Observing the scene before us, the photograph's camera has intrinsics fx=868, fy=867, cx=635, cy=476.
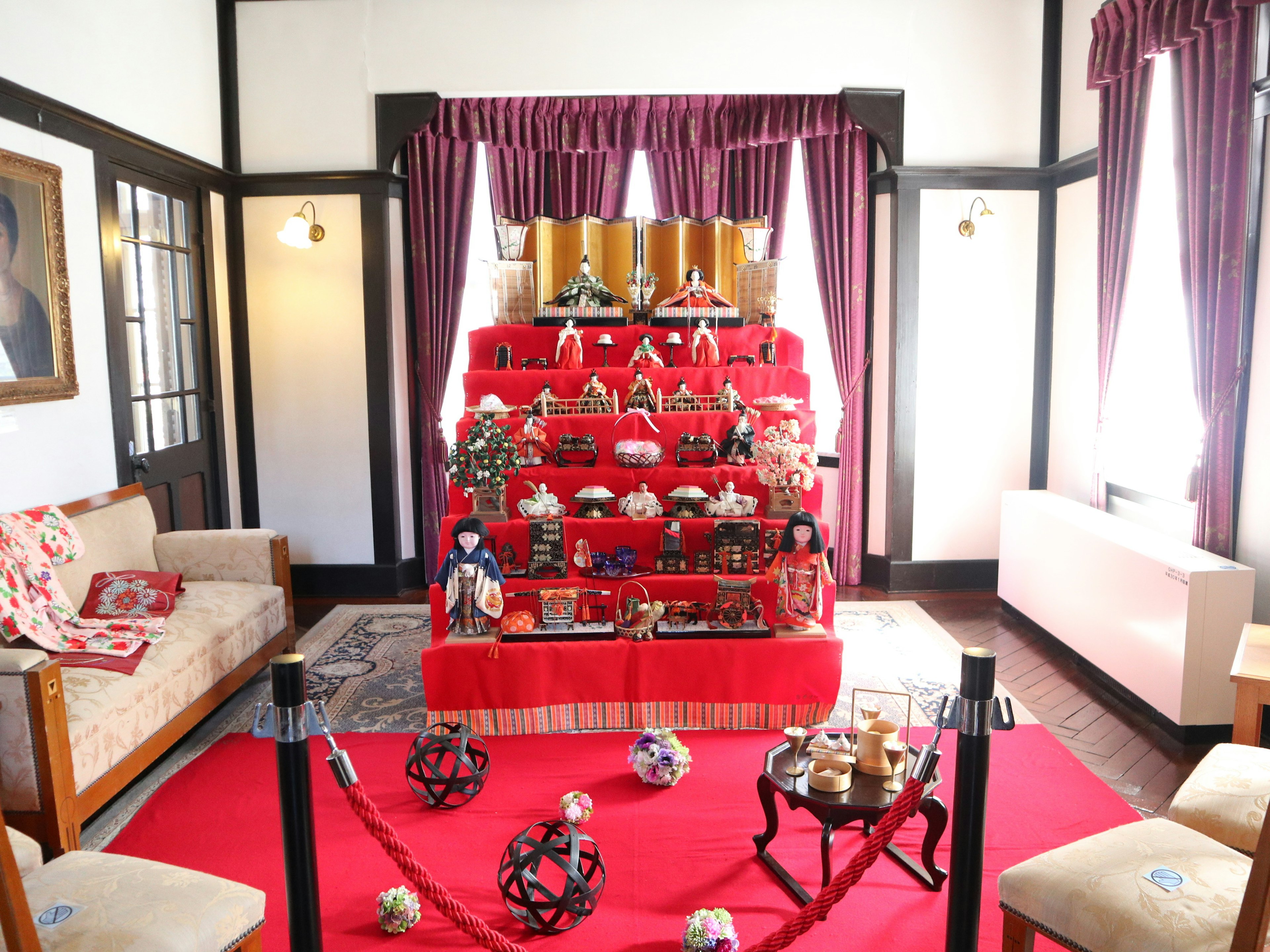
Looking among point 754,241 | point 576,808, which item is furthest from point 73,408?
point 754,241

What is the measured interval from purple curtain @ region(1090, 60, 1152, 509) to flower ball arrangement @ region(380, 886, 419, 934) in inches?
180

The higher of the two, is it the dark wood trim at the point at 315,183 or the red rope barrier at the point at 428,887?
the dark wood trim at the point at 315,183

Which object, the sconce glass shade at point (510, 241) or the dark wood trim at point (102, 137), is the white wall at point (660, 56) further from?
the sconce glass shade at point (510, 241)

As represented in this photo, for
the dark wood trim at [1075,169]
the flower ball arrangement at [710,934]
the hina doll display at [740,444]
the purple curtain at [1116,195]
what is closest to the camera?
the flower ball arrangement at [710,934]

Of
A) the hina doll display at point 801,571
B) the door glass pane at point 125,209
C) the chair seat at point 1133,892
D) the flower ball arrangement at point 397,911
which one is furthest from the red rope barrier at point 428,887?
the door glass pane at point 125,209

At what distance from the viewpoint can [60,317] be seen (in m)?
4.32

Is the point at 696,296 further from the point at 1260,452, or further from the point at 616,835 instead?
the point at 616,835

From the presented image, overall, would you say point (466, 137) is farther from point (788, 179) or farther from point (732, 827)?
point (732, 827)

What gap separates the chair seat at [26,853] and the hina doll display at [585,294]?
4.28m

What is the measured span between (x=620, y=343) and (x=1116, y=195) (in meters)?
3.04

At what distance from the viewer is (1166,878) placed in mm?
2057

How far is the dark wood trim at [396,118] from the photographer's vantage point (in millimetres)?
6016

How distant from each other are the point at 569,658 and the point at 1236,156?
383 cm

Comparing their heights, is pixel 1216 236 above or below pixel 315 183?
below
